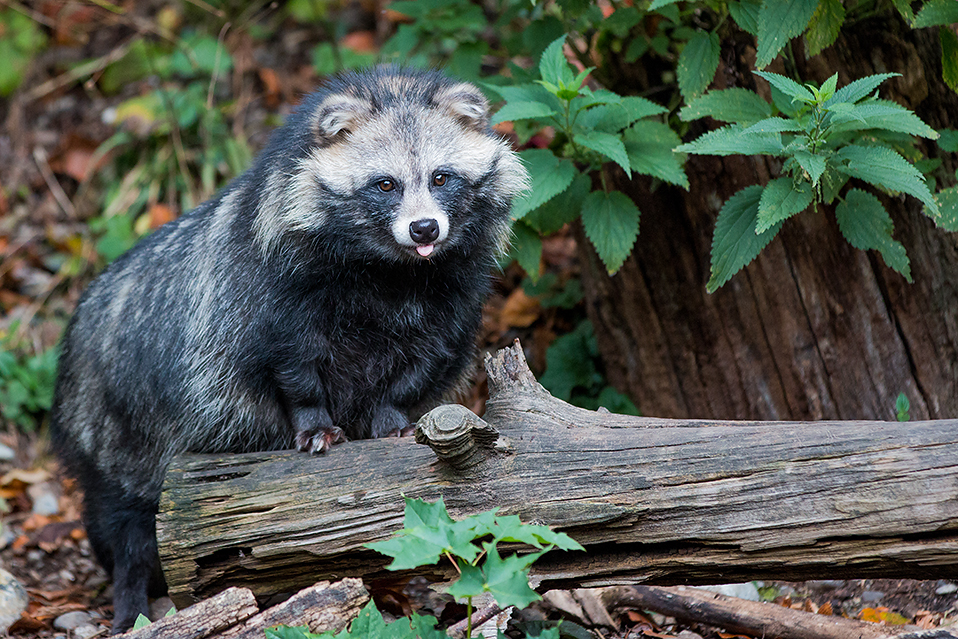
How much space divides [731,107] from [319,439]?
1986mm

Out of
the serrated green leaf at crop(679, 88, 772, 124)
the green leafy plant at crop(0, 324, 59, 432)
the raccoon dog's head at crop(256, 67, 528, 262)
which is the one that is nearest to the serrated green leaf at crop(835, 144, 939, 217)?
the serrated green leaf at crop(679, 88, 772, 124)

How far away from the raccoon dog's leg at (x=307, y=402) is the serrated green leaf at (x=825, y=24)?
2.25 m

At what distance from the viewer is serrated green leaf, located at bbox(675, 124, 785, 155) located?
324cm

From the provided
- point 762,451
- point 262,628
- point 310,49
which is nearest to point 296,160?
point 262,628

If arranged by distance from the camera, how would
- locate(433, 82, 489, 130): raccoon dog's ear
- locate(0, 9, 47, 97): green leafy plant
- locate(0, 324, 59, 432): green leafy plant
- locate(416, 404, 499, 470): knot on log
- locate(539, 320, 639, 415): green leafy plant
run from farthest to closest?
1. locate(0, 9, 47, 97): green leafy plant
2. locate(0, 324, 59, 432): green leafy plant
3. locate(539, 320, 639, 415): green leafy plant
4. locate(433, 82, 489, 130): raccoon dog's ear
5. locate(416, 404, 499, 470): knot on log

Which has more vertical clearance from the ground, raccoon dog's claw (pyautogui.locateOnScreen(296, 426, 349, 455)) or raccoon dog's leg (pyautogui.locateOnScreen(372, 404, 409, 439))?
raccoon dog's claw (pyautogui.locateOnScreen(296, 426, 349, 455))

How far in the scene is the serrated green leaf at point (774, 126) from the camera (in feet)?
10.1

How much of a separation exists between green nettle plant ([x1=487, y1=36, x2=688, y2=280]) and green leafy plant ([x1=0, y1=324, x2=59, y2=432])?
352 cm

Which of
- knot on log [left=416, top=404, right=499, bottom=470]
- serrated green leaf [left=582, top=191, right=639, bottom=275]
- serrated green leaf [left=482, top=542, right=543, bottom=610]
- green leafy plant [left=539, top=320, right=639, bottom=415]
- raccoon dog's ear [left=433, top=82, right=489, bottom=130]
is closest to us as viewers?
serrated green leaf [left=482, top=542, right=543, bottom=610]

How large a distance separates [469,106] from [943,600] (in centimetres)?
260

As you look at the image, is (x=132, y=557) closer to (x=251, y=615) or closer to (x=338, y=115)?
(x=251, y=615)

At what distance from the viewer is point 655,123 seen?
3938mm

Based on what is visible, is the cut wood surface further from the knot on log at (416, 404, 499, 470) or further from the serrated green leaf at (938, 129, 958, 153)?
the serrated green leaf at (938, 129, 958, 153)

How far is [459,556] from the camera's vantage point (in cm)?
242
